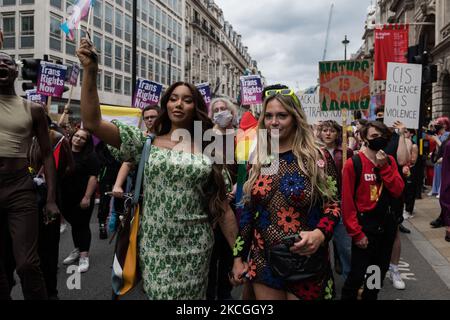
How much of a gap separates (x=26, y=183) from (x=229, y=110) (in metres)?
2.30

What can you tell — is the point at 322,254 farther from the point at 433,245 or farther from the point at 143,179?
the point at 433,245

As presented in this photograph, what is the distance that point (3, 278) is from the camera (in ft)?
9.84

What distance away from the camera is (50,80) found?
10898mm

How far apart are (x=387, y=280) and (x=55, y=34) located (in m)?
33.9

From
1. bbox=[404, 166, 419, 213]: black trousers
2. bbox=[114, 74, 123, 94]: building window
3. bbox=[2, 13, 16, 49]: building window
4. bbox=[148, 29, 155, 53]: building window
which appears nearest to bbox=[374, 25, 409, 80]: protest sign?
bbox=[404, 166, 419, 213]: black trousers

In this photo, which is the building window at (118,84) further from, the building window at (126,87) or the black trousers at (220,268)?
the black trousers at (220,268)

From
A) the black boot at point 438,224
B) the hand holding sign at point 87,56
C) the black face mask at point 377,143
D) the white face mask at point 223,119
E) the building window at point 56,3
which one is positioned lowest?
the black boot at point 438,224

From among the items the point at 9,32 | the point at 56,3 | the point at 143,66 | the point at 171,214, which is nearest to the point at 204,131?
the point at 171,214

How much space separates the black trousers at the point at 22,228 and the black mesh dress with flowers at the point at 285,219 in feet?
4.97

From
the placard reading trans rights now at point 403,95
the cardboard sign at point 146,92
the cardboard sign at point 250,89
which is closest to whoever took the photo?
the placard reading trans rights now at point 403,95

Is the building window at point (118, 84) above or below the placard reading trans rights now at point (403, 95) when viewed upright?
above

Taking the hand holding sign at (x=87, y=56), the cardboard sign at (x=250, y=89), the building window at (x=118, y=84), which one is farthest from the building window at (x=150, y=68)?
the hand holding sign at (x=87, y=56)

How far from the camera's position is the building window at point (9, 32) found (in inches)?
1309
